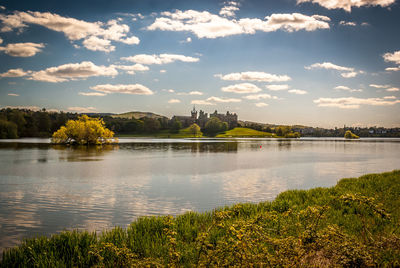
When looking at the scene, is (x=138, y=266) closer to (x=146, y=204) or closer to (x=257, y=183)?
(x=146, y=204)

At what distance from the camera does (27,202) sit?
12508 millimetres

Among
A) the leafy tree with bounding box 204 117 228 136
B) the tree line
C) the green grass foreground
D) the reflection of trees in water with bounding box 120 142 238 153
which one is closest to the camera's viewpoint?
the green grass foreground

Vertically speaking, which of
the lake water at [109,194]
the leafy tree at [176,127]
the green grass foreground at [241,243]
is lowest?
the lake water at [109,194]

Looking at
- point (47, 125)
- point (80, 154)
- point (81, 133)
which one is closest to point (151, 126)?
point (47, 125)

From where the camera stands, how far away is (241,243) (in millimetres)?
3996

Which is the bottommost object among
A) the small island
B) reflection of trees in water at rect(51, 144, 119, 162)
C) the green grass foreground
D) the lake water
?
the lake water

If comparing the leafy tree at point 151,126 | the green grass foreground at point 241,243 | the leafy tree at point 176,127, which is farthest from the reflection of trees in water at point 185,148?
the leafy tree at point 176,127

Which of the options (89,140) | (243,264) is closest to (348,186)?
(243,264)

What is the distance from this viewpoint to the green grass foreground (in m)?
4.34

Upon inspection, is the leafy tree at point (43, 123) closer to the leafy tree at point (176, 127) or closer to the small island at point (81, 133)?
the small island at point (81, 133)

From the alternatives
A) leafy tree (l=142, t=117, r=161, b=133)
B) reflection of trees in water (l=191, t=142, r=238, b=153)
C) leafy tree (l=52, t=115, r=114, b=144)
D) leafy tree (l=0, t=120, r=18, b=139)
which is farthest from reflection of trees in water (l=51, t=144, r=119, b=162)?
leafy tree (l=142, t=117, r=161, b=133)

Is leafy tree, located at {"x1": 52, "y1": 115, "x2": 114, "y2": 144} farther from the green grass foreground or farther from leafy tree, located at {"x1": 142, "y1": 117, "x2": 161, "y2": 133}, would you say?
leafy tree, located at {"x1": 142, "y1": 117, "x2": 161, "y2": 133}

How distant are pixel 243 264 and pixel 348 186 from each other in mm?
12765

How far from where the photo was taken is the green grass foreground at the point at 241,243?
14.2ft
